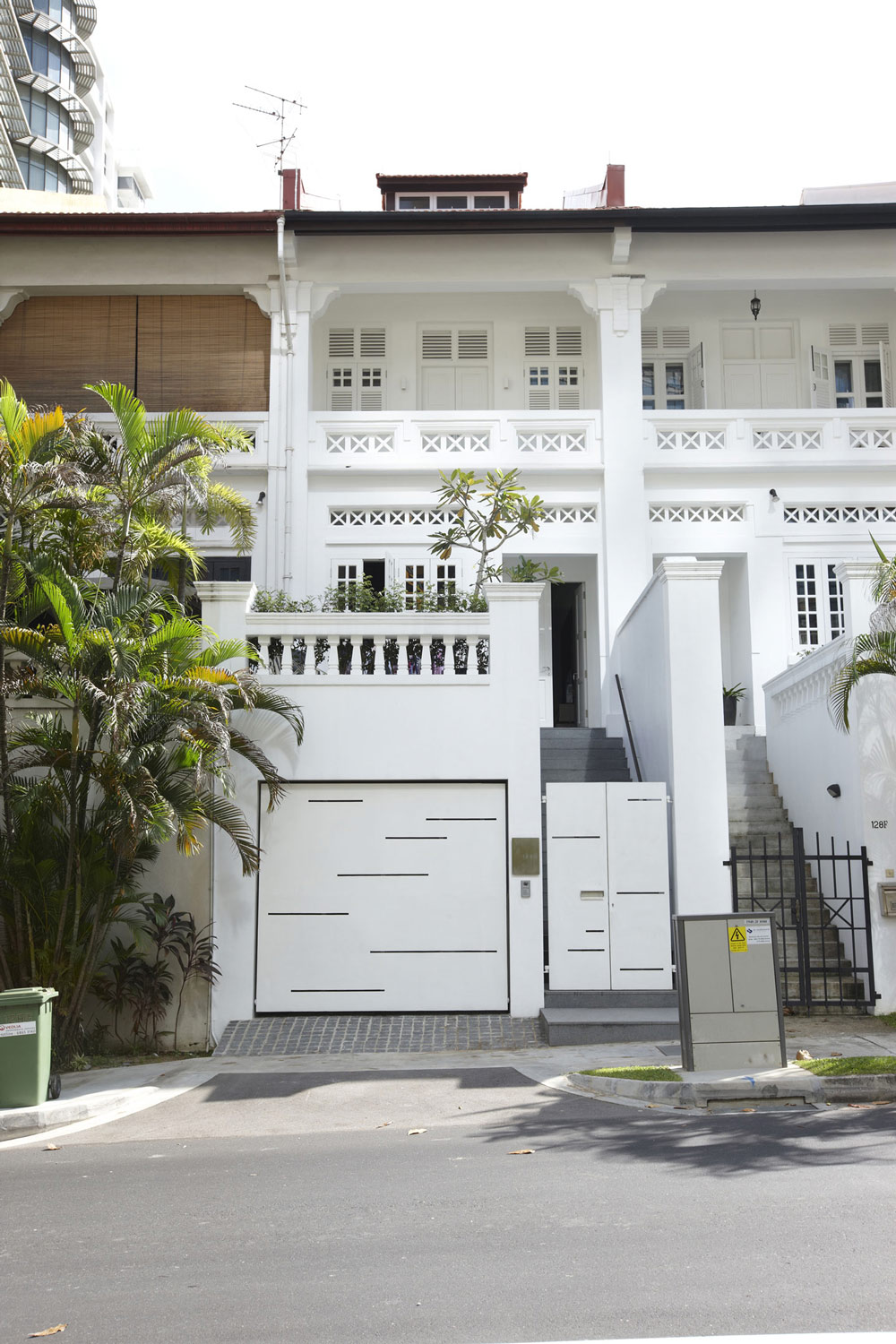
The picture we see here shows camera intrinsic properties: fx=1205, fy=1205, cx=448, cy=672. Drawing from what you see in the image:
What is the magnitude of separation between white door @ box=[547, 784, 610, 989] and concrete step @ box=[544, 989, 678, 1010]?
0.30ft

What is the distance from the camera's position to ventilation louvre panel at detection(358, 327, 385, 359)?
866 inches

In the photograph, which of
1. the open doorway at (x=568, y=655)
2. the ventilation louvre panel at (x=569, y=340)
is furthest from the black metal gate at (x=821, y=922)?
the ventilation louvre panel at (x=569, y=340)

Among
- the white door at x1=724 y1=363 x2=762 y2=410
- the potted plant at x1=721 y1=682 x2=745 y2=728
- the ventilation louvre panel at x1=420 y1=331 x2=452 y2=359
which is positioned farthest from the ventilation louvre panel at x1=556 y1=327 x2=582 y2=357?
the potted plant at x1=721 y1=682 x2=745 y2=728

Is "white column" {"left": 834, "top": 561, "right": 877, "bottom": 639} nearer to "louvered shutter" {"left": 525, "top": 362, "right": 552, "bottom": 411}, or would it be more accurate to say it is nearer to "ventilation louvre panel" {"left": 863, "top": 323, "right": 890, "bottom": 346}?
"louvered shutter" {"left": 525, "top": 362, "right": 552, "bottom": 411}

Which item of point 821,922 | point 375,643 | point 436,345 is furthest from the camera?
point 436,345

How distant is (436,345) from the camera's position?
22031 mm

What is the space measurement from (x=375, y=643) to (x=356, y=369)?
9.81 m

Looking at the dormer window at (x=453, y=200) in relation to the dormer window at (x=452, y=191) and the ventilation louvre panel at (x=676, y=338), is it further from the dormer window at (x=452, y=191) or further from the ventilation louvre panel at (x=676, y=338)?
the ventilation louvre panel at (x=676, y=338)

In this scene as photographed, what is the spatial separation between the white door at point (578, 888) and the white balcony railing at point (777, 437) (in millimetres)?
8618

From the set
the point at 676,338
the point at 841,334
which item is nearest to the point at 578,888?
the point at 676,338

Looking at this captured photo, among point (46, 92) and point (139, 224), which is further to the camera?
point (46, 92)

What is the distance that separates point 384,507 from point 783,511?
659 cm

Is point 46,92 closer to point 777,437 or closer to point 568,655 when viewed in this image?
point 568,655

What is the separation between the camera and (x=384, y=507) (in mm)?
19969
